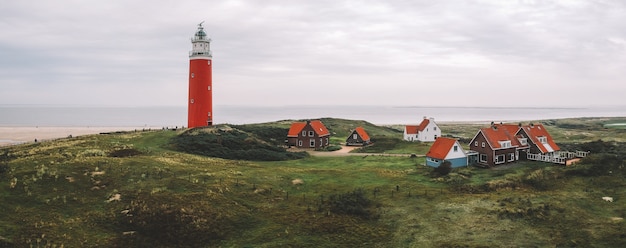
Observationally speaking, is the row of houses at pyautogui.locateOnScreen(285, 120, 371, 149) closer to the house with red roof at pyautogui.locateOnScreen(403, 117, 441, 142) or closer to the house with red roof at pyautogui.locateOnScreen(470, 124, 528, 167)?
the house with red roof at pyautogui.locateOnScreen(403, 117, 441, 142)

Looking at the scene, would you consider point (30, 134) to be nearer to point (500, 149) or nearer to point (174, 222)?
point (174, 222)

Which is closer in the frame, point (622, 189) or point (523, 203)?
point (523, 203)

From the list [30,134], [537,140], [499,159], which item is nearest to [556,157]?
[537,140]

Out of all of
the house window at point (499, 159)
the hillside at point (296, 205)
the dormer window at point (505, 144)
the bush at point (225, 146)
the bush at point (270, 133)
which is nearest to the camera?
the hillside at point (296, 205)

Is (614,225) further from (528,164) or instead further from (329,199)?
(528,164)

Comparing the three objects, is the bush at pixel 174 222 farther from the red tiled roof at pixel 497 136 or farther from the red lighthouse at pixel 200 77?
the red lighthouse at pixel 200 77

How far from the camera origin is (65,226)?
2580 cm

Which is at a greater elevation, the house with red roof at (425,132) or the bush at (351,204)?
the house with red roof at (425,132)

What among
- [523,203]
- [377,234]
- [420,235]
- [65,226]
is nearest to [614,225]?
[523,203]

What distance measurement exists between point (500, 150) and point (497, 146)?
95cm

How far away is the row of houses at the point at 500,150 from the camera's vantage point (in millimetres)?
49281

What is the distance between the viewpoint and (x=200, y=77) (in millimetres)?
67062

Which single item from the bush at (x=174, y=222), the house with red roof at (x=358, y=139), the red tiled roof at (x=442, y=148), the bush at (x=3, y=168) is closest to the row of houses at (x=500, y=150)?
the red tiled roof at (x=442, y=148)

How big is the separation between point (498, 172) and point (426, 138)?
133 ft
